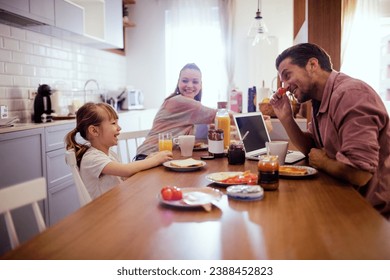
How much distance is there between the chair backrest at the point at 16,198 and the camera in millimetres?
873

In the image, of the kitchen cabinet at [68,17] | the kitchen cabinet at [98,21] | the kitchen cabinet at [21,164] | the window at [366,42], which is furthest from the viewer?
the window at [366,42]

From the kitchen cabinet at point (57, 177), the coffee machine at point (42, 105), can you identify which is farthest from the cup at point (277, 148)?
the coffee machine at point (42, 105)

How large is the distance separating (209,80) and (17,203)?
485 centimetres

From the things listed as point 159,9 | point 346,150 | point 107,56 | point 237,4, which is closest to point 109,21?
point 107,56

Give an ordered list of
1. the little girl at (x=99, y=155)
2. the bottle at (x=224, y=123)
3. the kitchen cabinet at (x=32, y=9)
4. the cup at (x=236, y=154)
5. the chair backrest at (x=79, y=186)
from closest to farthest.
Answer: the chair backrest at (x=79, y=186), the little girl at (x=99, y=155), the cup at (x=236, y=154), the bottle at (x=224, y=123), the kitchen cabinet at (x=32, y=9)

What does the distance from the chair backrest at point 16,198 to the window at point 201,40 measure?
463 cm

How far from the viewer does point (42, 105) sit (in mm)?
3193

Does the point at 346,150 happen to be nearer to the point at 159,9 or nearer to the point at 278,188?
the point at 278,188

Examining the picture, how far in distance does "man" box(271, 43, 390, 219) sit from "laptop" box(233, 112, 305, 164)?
0.49ft

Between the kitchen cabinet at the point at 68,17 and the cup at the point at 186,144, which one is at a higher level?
the kitchen cabinet at the point at 68,17

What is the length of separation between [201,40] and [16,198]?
4924 millimetres

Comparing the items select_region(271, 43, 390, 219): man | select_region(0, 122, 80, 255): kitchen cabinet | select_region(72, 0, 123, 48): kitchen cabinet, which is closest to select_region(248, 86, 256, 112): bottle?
select_region(271, 43, 390, 219): man

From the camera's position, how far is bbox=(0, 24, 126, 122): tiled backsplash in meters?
3.06

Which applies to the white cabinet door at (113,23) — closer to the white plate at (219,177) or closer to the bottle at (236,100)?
the bottle at (236,100)
